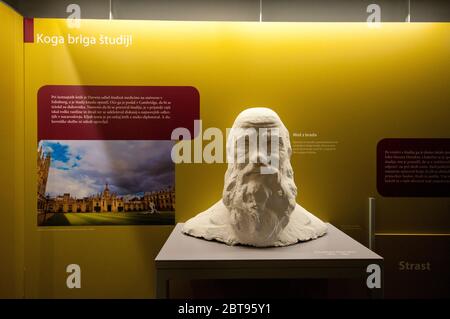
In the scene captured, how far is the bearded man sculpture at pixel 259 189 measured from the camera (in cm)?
202

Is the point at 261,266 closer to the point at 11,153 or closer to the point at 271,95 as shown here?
the point at 271,95

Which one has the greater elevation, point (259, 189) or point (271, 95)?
point (271, 95)

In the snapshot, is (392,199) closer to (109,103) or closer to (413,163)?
(413,163)

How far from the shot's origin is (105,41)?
97.3 inches

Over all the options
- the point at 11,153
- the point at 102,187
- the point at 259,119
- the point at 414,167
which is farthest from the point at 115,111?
the point at 414,167

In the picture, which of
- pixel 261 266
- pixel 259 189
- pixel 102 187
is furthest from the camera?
pixel 102 187

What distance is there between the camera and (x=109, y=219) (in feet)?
8.29

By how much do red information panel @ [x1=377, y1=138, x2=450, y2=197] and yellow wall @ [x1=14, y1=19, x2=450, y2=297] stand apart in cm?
5

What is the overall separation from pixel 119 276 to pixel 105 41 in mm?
1493

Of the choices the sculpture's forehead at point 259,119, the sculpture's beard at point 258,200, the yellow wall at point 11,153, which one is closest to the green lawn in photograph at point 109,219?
the yellow wall at point 11,153

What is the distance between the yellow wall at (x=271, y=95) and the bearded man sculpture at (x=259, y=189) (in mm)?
446

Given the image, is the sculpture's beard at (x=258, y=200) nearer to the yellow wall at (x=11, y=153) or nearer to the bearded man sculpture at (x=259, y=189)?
the bearded man sculpture at (x=259, y=189)

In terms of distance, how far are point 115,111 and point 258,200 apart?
43.1 inches

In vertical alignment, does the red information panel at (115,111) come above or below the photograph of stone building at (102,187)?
above
